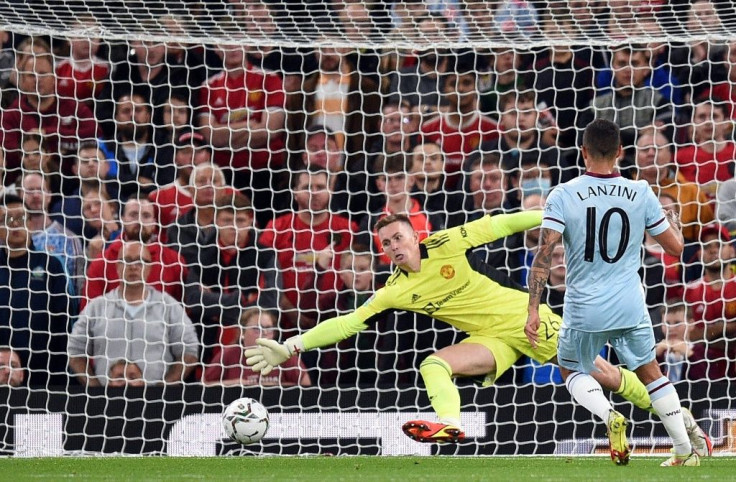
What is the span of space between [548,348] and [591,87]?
3325mm

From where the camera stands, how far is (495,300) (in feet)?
23.0

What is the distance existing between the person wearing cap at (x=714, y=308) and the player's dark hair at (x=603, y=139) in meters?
3.53

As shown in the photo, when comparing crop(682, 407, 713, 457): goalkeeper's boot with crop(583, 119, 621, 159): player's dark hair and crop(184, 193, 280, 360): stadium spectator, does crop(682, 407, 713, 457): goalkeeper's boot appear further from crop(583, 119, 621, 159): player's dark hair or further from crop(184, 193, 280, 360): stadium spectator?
crop(184, 193, 280, 360): stadium spectator

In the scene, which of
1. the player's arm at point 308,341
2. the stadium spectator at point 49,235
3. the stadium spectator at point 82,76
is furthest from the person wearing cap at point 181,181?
the player's arm at point 308,341

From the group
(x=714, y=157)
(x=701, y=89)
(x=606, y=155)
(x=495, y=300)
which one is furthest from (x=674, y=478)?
(x=701, y=89)

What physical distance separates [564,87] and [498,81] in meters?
0.55

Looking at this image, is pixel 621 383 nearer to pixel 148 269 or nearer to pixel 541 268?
pixel 541 268

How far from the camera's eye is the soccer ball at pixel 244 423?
272 inches

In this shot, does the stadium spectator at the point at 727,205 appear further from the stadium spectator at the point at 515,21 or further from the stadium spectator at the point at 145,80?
the stadium spectator at the point at 145,80

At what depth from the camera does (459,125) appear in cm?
969

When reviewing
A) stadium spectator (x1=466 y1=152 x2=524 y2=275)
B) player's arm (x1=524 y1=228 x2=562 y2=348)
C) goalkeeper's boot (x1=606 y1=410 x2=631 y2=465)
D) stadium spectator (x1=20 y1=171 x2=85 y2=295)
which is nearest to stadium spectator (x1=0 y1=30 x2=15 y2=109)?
stadium spectator (x1=20 y1=171 x2=85 y2=295)

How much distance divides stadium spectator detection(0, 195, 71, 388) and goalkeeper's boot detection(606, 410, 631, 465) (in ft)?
15.3

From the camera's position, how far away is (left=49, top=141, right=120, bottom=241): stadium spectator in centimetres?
926

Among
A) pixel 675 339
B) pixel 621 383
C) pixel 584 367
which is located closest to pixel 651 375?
pixel 584 367
